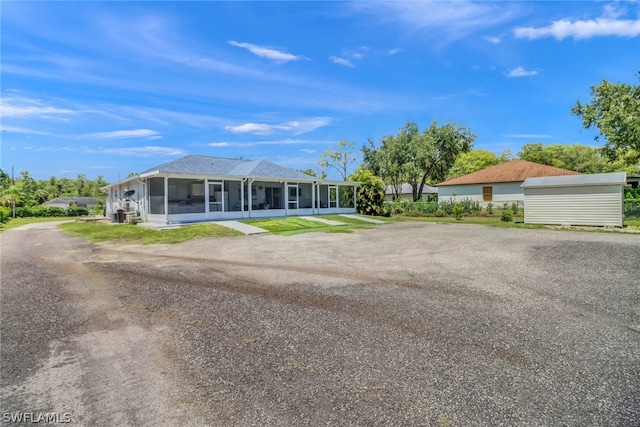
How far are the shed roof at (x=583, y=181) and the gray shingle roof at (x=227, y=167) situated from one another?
13.4 meters

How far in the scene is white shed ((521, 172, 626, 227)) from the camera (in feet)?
48.2

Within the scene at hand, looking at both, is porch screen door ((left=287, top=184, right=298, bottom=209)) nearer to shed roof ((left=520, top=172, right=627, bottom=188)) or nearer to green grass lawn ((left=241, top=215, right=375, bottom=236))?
green grass lawn ((left=241, top=215, right=375, bottom=236))

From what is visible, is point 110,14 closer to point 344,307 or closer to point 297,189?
point 344,307

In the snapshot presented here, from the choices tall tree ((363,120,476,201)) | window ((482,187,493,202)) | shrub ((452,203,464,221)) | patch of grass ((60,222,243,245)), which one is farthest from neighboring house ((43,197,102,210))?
window ((482,187,493,202))

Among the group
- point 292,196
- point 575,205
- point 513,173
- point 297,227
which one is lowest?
point 297,227

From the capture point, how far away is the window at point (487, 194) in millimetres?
28486

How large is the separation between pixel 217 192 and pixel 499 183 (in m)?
22.8

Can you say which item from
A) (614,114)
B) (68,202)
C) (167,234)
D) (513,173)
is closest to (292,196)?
(167,234)

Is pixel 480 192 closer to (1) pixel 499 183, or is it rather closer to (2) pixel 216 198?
(1) pixel 499 183

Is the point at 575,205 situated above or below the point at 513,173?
below

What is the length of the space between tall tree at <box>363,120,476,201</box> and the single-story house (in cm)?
1054

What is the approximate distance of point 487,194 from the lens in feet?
94.2

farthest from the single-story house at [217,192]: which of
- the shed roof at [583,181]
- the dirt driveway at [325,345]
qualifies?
the shed roof at [583,181]

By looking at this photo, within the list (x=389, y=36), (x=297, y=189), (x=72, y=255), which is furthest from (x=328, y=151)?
(x=72, y=255)
